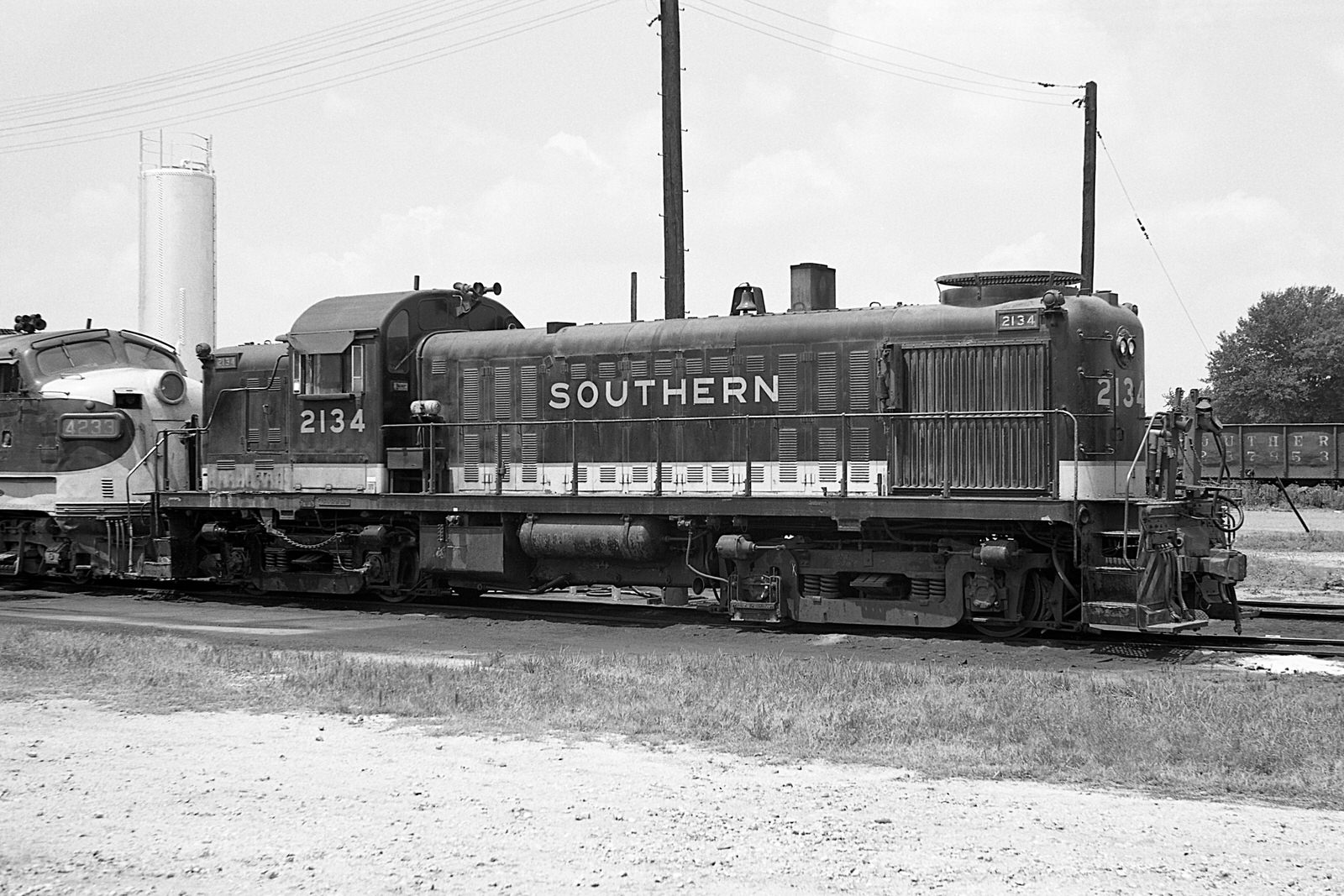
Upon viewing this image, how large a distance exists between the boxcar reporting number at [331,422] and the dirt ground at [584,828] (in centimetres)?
908

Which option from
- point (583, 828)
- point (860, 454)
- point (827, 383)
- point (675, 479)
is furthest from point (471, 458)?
point (583, 828)

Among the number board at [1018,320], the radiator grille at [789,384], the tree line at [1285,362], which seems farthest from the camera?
the tree line at [1285,362]

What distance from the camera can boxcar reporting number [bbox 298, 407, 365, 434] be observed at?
17.0 metres

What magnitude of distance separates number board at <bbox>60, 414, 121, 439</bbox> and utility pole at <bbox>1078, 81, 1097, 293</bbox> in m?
16.8

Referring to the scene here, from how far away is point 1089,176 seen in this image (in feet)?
85.0

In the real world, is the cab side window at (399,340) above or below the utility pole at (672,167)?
below

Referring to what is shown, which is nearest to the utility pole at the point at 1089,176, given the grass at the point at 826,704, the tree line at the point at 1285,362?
the grass at the point at 826,704

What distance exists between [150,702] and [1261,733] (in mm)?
7445

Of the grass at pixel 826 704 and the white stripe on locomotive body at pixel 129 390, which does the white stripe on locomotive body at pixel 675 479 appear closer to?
the grass at pixel 826 704

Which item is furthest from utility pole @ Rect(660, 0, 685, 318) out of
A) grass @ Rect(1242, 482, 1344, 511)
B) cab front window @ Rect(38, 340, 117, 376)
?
grass @ Rect(1242, 482, 1344, 511)

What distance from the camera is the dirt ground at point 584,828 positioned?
546 centimetres

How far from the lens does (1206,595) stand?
1322 cm

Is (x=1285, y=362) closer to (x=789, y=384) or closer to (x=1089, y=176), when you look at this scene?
(x=1089, y=176)

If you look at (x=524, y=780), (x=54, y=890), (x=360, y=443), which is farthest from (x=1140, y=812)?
(x=360, y=443)
